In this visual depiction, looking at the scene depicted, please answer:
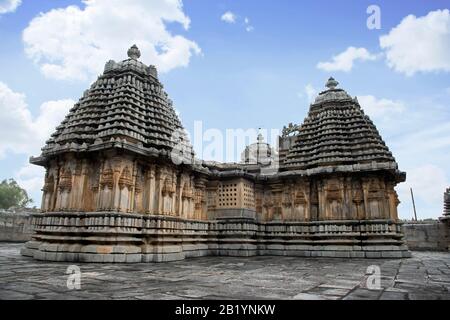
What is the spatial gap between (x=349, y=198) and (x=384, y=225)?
7.04 feet

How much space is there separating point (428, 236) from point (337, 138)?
14.9m

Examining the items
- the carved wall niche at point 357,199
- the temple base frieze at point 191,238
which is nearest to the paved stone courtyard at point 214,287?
the temple base frieze at point 191,238

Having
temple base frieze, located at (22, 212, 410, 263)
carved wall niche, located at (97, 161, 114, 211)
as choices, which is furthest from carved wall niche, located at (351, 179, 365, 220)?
carved wall niche, located at (97, 161, 114, 211)

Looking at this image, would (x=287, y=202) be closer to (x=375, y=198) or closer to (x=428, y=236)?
(x=375, y=198)

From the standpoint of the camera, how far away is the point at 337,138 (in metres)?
19.1

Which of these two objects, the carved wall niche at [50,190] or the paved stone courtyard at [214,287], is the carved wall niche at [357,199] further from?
the carved wall niche at [50,190]

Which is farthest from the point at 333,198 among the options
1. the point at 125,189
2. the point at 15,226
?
the point at 15,226

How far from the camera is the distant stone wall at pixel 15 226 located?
25.6m

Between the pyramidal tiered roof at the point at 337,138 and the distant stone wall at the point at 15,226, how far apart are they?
21019mm

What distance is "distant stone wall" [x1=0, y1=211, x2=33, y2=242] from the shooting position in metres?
25.6

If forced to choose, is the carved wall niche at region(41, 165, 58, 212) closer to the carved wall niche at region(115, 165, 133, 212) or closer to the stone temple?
the stone temple

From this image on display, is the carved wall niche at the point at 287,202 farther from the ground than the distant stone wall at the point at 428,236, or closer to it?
farther from the ground

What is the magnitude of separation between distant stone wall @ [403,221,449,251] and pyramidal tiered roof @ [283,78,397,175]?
12.6 metres
